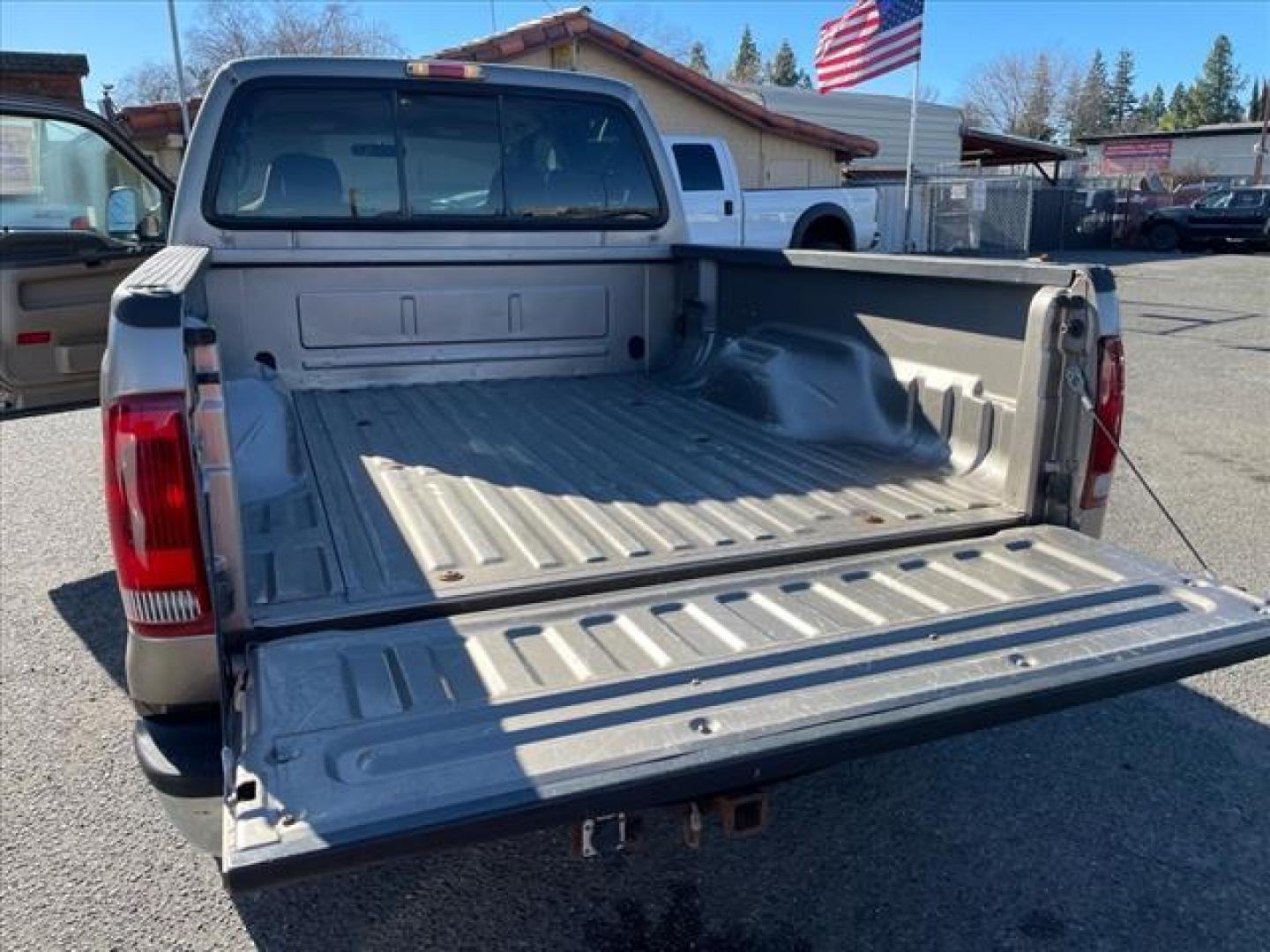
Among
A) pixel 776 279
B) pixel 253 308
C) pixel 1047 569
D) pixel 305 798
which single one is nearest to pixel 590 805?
pixel 305 798

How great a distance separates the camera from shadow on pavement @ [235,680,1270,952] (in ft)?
8.89

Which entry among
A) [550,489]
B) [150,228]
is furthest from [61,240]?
[550,489]

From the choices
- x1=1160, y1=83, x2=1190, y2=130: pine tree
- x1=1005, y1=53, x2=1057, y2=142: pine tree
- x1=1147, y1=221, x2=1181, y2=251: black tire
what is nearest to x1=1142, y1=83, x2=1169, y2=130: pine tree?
x1=1160, y1=83, x2=1190, y2=130: pine tree

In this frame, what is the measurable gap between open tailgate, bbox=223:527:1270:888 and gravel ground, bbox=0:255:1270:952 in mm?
415

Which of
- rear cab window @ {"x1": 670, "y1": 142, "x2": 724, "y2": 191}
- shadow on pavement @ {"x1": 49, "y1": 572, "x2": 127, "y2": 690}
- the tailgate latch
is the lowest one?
shadow on pavement @ {"x1": 49, "y1": 572, "x2": 127, "y2": 690}

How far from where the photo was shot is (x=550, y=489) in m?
3.30

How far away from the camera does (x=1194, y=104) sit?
102m

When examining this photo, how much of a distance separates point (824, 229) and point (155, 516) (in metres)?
16.5

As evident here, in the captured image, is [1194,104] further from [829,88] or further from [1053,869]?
[1053,869]

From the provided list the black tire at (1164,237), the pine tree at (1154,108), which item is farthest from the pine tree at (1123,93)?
the black tire at (1164,237)

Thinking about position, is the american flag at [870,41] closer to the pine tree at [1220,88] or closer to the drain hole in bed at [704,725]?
the drain hole in bed at [704,725]

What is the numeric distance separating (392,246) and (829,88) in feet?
42.5

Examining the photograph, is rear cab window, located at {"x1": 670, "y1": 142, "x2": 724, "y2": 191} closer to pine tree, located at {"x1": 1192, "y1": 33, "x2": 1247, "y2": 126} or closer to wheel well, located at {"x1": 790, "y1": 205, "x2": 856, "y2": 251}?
wheel well, located at {"x1": 790, "y1": 205, "x2": 856, "y2": 251}

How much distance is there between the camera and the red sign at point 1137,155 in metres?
64.6
